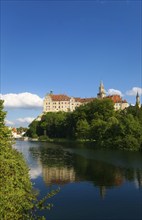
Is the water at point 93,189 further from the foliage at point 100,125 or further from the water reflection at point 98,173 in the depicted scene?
the foliage at point 100,125

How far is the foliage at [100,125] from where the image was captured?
86.6m

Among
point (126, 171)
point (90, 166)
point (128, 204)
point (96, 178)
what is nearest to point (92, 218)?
point (128, 204)

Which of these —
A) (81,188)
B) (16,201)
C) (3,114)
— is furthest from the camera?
(3,114)

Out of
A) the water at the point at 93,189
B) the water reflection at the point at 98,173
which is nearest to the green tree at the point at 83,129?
the water reflection at the point at 98,173

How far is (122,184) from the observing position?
37.8 meters

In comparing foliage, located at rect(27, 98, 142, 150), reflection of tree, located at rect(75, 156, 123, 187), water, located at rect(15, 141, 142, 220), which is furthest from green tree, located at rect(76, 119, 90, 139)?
water, located at rect(15, 141, 142, 220)

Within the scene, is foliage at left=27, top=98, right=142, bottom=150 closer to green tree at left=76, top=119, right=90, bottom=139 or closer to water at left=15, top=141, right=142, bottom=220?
green tree at left=76, top=119, right=90, bottom=139

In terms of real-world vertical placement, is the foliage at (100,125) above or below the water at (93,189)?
above

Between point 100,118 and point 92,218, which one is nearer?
point 92,218

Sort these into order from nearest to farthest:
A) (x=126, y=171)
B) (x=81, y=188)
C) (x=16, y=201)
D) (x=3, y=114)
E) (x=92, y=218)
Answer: (x=16, y=201), (x=92, y=218), (x=81, y=188), (x=3, y=114), (x=126, y=171)

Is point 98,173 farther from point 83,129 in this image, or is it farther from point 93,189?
point 83,129

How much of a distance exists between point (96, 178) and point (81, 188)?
6.41m

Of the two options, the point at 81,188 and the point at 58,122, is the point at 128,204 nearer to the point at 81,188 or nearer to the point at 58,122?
the point at 81,188

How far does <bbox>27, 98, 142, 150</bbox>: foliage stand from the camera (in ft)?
284
